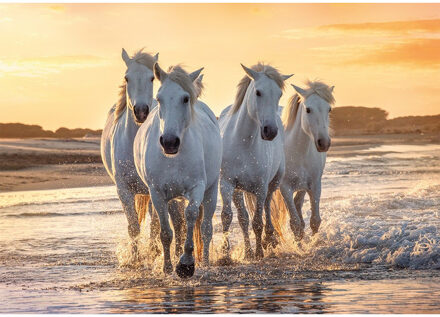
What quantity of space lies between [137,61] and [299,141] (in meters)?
2.49

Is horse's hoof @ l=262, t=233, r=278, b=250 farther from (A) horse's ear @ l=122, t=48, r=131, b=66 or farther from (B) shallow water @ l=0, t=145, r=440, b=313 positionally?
(A) horse's ear @ l=122, t=48, r=131, b=66

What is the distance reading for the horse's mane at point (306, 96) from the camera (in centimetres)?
841

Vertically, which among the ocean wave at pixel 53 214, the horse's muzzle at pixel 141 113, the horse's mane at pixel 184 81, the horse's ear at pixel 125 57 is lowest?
the ocean wave at pixel 53 214

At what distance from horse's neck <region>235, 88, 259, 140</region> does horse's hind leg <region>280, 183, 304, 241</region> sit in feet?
4.19

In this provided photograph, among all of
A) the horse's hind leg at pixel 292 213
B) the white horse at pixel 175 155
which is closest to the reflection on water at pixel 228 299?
the white horse at pixel 175 155

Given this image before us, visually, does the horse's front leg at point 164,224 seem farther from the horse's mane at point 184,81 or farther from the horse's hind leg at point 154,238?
the horse's hind leg at point 154,238

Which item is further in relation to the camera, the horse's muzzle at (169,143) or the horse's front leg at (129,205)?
the horse's front leg at (129,205)

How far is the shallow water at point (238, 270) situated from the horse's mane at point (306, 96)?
1.46m

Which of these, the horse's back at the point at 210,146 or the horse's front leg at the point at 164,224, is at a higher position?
the horse's back at the point at 210,146

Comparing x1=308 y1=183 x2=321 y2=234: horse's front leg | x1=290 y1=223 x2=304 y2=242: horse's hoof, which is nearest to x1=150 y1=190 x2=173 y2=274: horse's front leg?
x1=290 y1=223 x2=304 y2=242: horse's hoof

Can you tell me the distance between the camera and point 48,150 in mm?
27031

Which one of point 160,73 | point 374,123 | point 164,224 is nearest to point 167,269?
point 164,224

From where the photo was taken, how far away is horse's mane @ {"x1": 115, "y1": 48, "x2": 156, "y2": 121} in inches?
288

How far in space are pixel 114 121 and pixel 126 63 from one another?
74 cm
